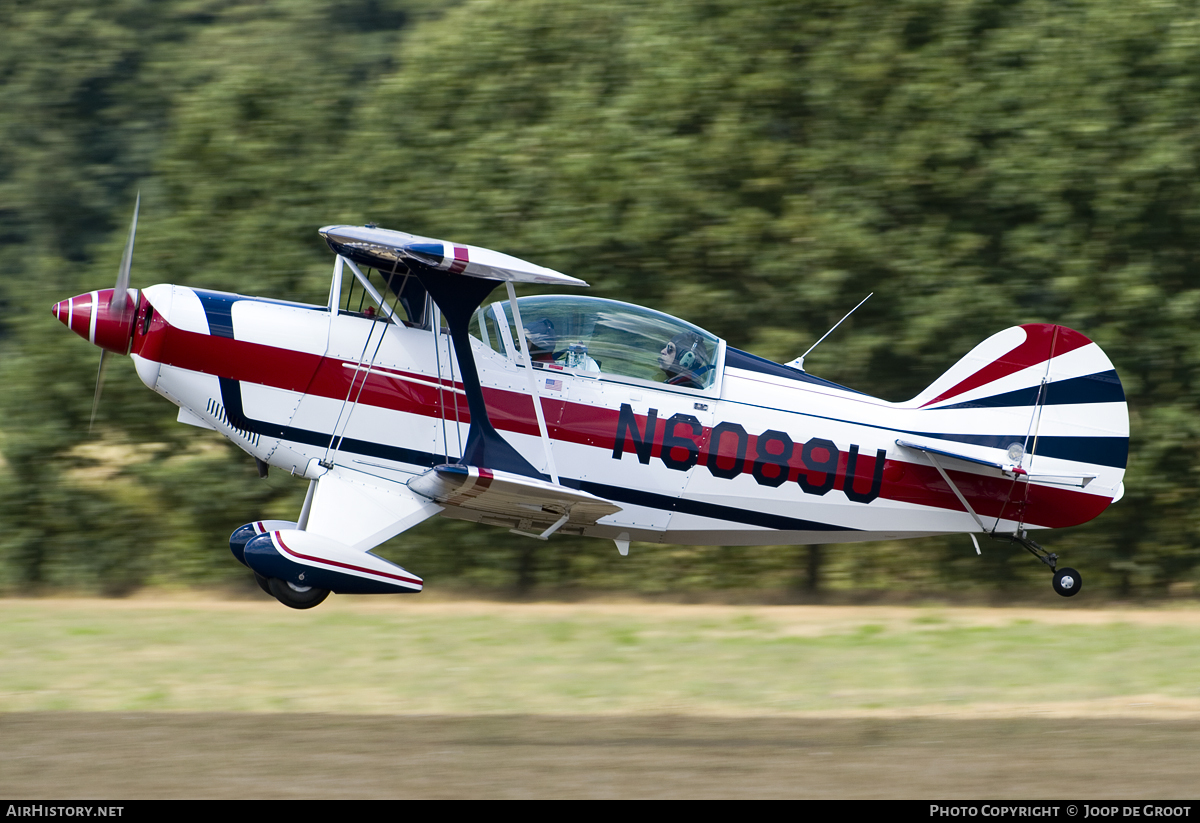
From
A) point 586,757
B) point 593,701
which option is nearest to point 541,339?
point 593,701

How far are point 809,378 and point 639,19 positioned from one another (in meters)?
5.07

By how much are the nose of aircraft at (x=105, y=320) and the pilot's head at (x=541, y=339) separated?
2.67m

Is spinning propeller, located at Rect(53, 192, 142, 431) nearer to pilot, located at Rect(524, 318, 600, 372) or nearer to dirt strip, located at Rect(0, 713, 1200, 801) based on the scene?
dirt strip, located at Rect(0, 713, 1200, 801)

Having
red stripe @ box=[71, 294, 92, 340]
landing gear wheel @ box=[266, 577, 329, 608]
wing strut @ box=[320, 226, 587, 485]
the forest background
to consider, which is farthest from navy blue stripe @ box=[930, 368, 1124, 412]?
red stripe @ box=[71, 294, 92, 340]

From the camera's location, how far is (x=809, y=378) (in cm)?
901

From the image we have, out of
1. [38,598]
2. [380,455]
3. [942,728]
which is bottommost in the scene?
[38,598]

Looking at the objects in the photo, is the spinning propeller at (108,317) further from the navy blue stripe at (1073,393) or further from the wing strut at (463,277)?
the navy blue stripe at (1073,393)

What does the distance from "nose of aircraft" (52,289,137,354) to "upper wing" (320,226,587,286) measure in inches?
60.2

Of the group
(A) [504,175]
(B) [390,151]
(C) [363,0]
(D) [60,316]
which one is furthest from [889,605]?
(C) [363,0]

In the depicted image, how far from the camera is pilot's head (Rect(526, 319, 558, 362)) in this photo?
855cm

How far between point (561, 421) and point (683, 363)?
3.20 feet

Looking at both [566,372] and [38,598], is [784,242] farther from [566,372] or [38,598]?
[38,598]

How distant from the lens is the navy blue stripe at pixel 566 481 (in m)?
8.34

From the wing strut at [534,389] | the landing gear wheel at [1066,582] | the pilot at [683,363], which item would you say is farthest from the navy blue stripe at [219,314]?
the landing gear wheel at [1066,582]
